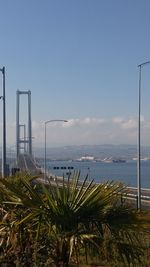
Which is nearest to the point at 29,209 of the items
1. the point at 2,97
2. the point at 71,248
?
the point at 71,248

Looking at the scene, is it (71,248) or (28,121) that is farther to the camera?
(28,121)

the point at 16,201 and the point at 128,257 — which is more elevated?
the point at 16,201

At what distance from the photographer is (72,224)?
6934 millimetres

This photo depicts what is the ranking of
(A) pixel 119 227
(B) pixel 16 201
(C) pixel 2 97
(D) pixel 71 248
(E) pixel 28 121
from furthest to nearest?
1. (E) pixel 28 121
2. (C) pixel 2 97
3. (B) pixel 16 201
4. (A) pixel 119 227
5. (D) pixel 71 248

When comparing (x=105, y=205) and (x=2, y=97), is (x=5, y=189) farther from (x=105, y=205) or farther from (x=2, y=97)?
(x=2, y=97)

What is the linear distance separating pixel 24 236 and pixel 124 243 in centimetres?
142

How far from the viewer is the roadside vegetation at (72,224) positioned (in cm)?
695

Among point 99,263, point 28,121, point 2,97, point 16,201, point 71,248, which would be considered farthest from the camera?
point 28,121

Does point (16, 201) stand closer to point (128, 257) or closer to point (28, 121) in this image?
point (128, 257)

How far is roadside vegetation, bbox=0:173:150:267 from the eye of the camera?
22.8 ft

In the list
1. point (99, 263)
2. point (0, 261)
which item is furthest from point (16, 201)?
point (99, 263)

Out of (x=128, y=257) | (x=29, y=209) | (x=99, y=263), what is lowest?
(x=99, y=263)

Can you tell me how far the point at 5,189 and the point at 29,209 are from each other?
65 cm

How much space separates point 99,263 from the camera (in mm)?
9422
